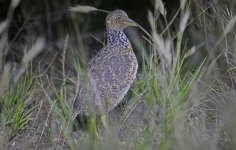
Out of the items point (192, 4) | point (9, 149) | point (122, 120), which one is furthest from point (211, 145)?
point (192, 4)

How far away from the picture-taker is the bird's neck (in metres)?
6.30

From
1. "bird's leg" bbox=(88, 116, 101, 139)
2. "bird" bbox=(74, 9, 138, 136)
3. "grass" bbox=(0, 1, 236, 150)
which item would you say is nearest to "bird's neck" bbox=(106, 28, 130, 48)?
"bird" bbox=(74, 9, 138, 136)

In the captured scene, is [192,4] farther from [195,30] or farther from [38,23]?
[38,23]

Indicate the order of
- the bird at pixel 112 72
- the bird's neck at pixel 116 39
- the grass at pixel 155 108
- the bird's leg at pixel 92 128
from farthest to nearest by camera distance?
the bird's neck at pixel 116 39 → the bird at pixel 112 72 → the bird's leg at pixel 92 128 → the grass at pixel 155 108

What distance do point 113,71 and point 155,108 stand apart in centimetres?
75

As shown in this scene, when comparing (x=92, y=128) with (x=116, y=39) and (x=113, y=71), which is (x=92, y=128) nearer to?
(x=113, y=71)

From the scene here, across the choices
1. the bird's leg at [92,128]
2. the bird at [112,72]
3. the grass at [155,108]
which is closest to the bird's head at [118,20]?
the bird at [112,72]

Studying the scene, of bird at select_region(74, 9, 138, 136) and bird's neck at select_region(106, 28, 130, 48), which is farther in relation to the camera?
bird's neck at select_region(106, 28, 130, 48)

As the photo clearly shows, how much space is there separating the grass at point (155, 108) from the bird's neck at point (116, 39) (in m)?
0.30

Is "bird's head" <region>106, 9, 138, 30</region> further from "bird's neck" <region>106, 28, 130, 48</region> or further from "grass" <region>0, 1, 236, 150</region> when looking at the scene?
"grass" <region>0, 1, 236, 150</region>

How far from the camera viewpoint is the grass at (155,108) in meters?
4.79

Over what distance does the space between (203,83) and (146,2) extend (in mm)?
5776

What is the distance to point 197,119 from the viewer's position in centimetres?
551

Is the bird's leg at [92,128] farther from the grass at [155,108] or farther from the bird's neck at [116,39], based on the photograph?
the bird's neck at [116,39]
